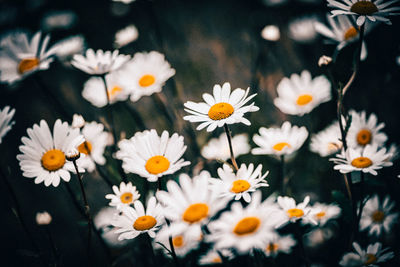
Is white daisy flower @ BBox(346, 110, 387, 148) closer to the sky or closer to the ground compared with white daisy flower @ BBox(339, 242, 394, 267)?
closer to the sky

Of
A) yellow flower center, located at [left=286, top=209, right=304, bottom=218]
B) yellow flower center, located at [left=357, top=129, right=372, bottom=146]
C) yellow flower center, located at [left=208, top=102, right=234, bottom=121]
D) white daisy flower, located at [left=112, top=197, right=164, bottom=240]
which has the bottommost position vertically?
Result: yellow flower center, located at [left=286, top=209, right=304, bottom=218]

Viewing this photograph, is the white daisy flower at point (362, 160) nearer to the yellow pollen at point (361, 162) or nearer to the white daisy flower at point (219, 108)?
the yellow pollen at point (361, 162)

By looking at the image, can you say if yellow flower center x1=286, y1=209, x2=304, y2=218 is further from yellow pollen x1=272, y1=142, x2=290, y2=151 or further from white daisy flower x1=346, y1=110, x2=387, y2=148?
white daisy flower x1=346, y1=110, x2=387, y2=148

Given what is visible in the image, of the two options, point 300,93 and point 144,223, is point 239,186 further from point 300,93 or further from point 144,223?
point 300,93

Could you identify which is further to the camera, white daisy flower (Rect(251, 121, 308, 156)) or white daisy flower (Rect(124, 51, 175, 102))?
white daisy flower (Rect(124, 51, 175, 102))

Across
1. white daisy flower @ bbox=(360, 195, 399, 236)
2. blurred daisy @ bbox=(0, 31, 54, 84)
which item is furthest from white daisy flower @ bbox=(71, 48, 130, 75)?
white daisy flower @ bbox=(360, 195, 399, 236)

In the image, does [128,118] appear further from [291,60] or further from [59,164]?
[291,60]

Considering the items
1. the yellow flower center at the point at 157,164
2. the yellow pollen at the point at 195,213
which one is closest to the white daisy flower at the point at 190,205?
the yellow pollen at the point at 195,213
